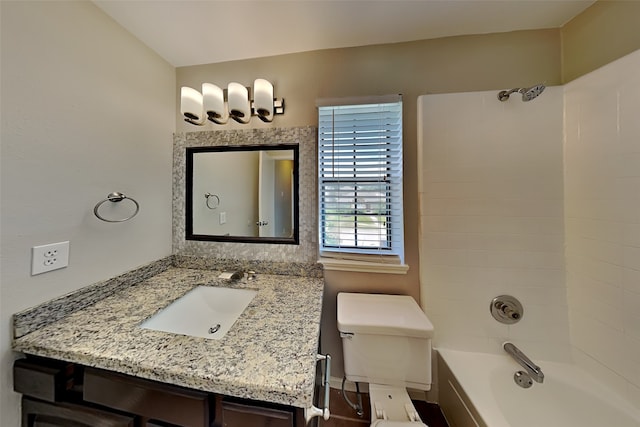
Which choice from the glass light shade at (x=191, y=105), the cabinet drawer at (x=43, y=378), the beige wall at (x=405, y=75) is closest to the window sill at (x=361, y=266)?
the beige wall at (x=405, y=75)

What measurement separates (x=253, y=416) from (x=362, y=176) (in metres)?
1.14

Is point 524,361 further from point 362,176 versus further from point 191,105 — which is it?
point 191,105

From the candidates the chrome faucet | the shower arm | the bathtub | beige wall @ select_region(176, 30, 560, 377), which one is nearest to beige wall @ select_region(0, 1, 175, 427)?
beige wall @ select_region(176, 30, 560, 377)

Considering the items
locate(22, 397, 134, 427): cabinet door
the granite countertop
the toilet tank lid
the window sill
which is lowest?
locate(22, 397, 134, 427): cabinet door

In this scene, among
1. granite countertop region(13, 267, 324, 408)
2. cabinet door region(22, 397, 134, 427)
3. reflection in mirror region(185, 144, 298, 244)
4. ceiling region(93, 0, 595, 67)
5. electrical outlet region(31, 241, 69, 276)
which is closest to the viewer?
granite countertop region(13, 267, 324, 408)

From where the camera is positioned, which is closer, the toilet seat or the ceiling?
the toilet seat

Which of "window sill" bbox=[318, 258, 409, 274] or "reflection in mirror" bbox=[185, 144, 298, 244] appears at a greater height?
"reflection in mirror" bbox=[185, 144, 298, 244]

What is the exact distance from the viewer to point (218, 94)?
3.92ft

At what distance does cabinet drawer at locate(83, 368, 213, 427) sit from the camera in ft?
1.94

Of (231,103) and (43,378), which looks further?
(231,103)

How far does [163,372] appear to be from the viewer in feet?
1.92

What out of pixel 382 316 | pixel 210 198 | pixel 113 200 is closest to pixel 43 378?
pixel 113 200

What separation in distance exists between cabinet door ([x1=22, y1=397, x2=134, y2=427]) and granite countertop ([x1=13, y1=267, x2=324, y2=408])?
0.63 feet

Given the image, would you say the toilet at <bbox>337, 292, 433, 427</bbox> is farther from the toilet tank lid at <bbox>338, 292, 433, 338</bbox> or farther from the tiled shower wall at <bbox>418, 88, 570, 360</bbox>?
the tiled shower wall at <bbox>418, 88, 570, 360</bbox>
